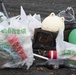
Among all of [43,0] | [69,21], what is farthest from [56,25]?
[43,0]

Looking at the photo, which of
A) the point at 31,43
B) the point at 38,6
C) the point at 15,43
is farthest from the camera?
the point at 38,6

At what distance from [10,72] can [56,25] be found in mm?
691

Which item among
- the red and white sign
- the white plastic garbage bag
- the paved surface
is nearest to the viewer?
the white plastic garbage bag

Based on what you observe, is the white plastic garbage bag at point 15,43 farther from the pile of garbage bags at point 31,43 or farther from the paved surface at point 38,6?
the paved surface at point 38,6

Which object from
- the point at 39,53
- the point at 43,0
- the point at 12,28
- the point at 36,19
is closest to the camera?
the point at 12,28

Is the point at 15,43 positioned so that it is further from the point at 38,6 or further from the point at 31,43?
the point at 38,6

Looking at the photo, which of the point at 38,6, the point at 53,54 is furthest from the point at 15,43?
the point at 38,6

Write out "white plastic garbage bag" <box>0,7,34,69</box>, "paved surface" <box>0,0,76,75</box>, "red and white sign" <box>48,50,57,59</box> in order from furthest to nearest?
"paved surface" <box>0,0,76,75</box>
"red and white sign" <box>48,50,57,59</box>
"white plastic garbage bag" <box>0,7,34,69</box>

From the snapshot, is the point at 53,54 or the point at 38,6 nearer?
the point at 53,54

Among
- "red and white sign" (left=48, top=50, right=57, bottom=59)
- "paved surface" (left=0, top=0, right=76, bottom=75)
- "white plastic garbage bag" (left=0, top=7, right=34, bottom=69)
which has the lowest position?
"red and white sign" (left=48, top=50, right=57, bottom=59)

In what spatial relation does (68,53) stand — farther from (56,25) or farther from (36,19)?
(36,19)

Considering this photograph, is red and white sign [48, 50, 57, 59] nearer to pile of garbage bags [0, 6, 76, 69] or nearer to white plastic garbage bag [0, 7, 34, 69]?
pile of garbage bags [0, 6, 76, 69]

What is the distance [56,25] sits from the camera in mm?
3180

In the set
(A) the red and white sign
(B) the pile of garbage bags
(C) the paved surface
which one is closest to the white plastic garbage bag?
(B) the pile of garbage bags
